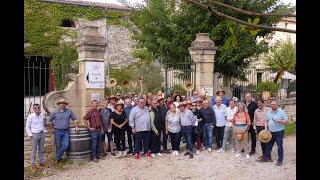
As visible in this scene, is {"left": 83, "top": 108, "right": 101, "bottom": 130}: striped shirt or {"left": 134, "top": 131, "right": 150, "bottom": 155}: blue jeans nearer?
{"left": 83, "top": 108, "right": 101, "bottom": 130}: striped shirt

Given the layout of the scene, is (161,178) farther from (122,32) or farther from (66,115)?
(122,32)

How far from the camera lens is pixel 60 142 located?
906 centimetres

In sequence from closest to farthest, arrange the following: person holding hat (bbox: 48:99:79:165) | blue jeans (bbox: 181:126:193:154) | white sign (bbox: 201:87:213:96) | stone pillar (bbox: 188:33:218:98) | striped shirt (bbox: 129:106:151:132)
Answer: person holding hat (bbox: 48:99:79:165) < striped shirt (bbox: 129:106:151:132) < blue jeans (bbox: 181:126:193:154) < stone pillar (bbox: 188:33:218:98) < white sign (bbox: 201:87:213:96)

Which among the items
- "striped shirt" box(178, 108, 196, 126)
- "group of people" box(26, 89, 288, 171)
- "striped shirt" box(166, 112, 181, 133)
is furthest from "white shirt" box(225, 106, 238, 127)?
"striped shirt" box(166, 112, 181, 133)

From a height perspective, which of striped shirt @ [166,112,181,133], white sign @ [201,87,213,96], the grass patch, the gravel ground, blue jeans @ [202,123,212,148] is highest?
white sign @ [201,87,213,96]

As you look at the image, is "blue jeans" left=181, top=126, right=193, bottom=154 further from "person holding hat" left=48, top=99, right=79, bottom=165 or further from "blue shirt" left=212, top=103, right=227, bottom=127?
"person holding hat" left=48, top=99, right=79, bottom=165

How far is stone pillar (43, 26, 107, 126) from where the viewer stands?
10.1 m

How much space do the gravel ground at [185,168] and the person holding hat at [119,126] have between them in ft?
1.13

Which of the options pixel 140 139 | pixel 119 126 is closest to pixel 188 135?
pixel 140 139

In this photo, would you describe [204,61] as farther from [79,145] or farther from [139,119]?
[79,145]

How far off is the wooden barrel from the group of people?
138mm

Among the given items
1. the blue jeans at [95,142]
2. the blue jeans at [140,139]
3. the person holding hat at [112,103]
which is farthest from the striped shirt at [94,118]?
the blue jeans at [140,139]

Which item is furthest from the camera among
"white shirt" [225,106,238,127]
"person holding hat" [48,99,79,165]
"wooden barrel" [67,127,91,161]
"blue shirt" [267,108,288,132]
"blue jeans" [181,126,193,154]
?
"white shirt" [225,106,238,127]

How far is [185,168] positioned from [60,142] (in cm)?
320
